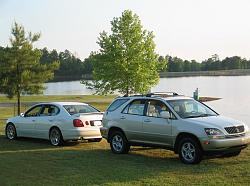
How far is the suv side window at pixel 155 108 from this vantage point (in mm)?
12633

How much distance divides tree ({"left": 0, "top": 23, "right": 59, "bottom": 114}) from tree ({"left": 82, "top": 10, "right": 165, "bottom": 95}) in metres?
12.0

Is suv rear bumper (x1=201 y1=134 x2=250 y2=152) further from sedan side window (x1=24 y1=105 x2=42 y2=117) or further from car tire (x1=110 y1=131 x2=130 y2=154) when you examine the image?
sedan side window (x1=24 y1=105 x2=42 y2=117)

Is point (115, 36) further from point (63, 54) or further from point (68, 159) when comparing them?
point (63, 54)

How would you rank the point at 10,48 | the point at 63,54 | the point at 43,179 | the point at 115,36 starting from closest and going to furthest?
the point at 43,179 < the point at 10,48 < the point at 115,36 < the point at 63,54

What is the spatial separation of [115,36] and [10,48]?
1489cm

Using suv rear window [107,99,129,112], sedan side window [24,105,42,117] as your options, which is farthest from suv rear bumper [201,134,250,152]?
sedan side window [24,105,42,117]

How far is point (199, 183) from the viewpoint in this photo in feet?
30.3

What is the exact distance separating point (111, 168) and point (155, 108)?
94.2 inches

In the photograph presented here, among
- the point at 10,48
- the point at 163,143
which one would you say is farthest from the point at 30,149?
the point at 10,48

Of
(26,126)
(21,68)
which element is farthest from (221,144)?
(21,68)

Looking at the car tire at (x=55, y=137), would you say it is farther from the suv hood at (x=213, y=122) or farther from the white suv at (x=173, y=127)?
the suv hood at (x=213, y=122)

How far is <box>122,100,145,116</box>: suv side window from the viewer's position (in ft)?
43.6

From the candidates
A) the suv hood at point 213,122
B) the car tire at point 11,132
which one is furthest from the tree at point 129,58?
the suv hood at point 213,122

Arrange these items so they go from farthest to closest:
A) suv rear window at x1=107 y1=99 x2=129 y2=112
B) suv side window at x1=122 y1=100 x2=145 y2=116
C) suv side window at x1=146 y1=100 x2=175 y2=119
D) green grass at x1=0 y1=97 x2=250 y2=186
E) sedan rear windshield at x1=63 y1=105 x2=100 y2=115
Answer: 1. sedan rear windshield at x1=63 y1=105 x2=100 y2=115
2. suv rear window at x1=107 y1=99 x2=129 y2=112
3. suv side window at x1=122 y1=100 x2=145 y2=116
4. suv side window at x1=146 y1=100 x2=175 y2=119
5. green grass at x1=0 y1=97 x2=250 y2=186
